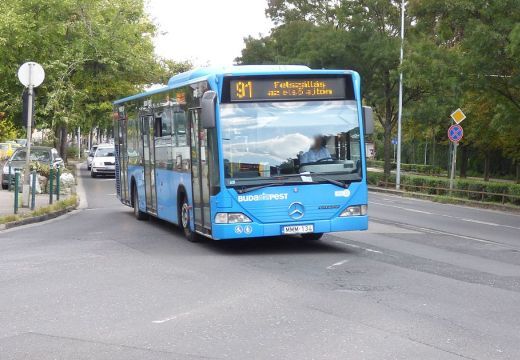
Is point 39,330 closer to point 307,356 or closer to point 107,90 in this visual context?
point 307,356

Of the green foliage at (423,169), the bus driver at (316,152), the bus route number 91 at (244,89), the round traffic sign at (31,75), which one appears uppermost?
the round traffic sign at (31,75)

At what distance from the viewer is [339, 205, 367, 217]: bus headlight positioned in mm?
13203

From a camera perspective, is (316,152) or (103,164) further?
(103,164)

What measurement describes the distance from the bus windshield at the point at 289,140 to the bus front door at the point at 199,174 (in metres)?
0.63

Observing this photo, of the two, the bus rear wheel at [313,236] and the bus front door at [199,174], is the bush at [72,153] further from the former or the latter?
the bus front door at [199,174]

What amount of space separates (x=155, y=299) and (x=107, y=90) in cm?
3646

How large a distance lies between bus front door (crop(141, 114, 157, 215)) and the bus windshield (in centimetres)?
480

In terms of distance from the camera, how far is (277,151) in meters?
12.8

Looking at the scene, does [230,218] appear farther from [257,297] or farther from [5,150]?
[5,150]

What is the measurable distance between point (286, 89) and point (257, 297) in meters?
4.71

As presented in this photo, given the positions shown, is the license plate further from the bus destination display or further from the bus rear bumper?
the bus destination display

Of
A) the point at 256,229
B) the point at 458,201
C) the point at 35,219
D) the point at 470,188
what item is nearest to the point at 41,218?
the point at 35,219

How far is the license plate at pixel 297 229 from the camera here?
1288 cm

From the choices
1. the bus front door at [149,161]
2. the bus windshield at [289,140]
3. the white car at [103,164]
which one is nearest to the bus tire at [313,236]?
the bus windshield at [289,140]
